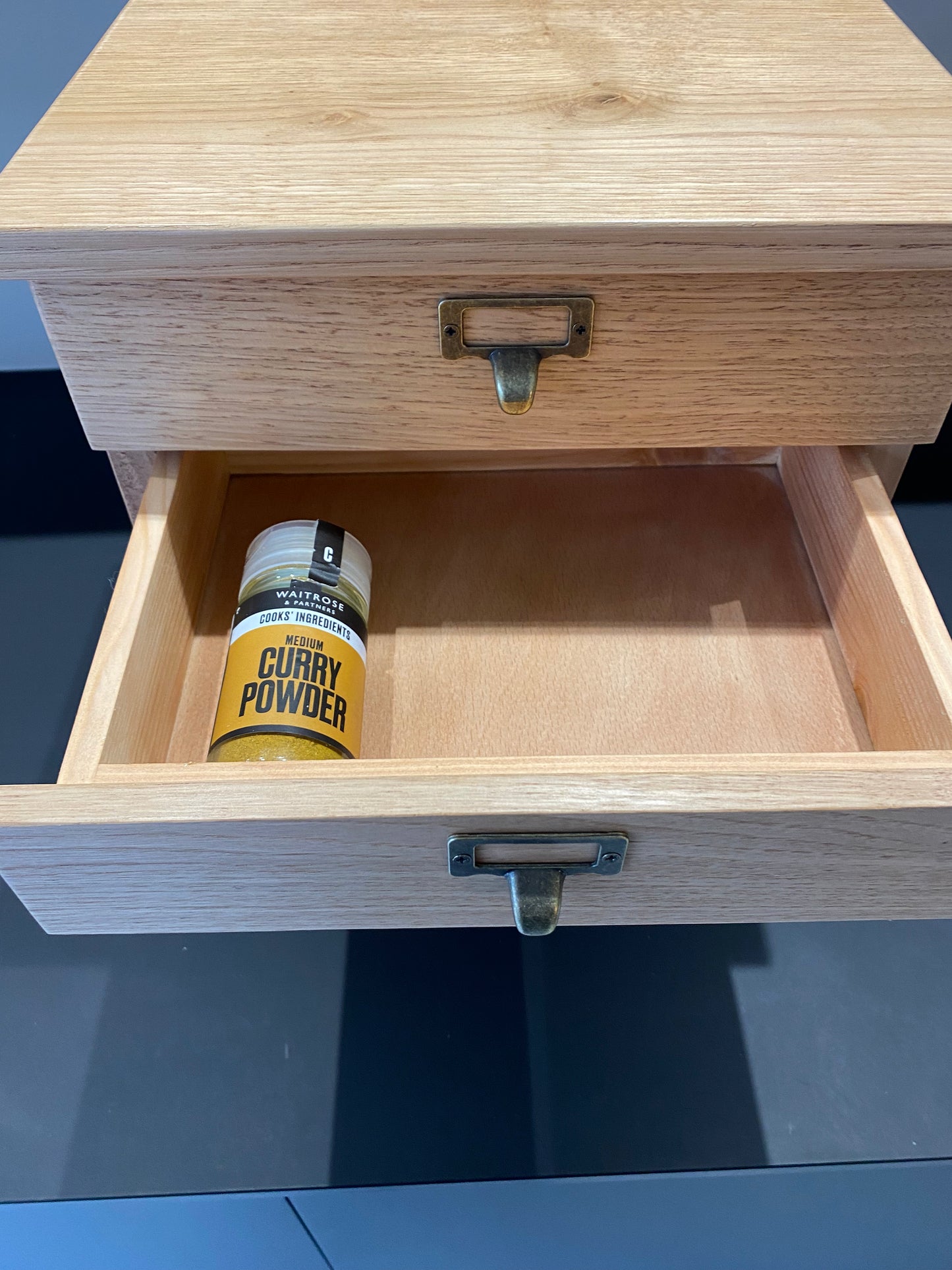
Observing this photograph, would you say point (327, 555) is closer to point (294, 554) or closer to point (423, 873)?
point (294, 554)

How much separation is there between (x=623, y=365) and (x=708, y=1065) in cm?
41

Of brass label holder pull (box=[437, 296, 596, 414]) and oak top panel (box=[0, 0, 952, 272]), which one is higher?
oak top panel (box=[0, 0, 952, 272])

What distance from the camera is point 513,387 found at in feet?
1.56

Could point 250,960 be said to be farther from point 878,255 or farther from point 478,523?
point 878,255

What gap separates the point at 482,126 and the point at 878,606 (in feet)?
1.00

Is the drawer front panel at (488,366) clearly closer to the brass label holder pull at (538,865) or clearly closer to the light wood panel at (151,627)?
the light wood panel at (151,627)

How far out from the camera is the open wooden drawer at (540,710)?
375 millimetres

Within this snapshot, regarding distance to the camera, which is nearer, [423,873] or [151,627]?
[423,873]

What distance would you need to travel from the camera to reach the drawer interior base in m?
0.53

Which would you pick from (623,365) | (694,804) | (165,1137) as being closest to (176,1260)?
(165,1137)

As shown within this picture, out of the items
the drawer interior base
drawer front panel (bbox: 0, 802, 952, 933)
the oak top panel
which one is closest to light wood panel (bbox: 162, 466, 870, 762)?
the drawer interior base

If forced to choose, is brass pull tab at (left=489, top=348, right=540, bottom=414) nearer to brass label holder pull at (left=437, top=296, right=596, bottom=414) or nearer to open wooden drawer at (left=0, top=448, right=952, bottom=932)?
brass label holder pull at (left=437, top=296, right=596, bottom=414)

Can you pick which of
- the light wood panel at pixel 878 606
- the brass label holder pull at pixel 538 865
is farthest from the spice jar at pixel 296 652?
the light wood panel at pixel 878 606

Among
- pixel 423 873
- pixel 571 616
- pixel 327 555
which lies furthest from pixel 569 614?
pixel 423 873
